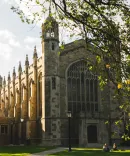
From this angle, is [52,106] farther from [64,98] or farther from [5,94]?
[5,94]

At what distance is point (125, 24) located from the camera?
10.4 meters

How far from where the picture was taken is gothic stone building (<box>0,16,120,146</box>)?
124ft

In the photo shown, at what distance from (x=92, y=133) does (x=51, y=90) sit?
7.39 metres

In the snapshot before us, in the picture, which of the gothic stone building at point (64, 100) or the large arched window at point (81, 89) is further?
the large arched window at point (81, 89)

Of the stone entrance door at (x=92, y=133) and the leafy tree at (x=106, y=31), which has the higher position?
the leafy tree at (x=106, y=31)

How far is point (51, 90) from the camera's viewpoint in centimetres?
3819

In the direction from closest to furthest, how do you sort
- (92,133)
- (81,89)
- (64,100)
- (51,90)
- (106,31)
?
(106,31) < (51,90) < (92,133) < (64,100) < (81,89)

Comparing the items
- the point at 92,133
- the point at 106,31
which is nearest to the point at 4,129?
the point at 92,133

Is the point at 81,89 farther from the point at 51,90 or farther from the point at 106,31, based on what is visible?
the point at 106,31

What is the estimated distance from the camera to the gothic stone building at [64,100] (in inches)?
1489

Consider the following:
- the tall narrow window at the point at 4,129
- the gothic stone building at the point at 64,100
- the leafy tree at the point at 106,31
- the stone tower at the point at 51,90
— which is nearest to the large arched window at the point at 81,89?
the gothic stone building at the point at 64,100

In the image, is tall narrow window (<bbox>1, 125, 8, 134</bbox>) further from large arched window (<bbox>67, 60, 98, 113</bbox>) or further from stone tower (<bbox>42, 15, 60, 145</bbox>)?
large arched window (<bbox>67, 60, 98, 113</bbox>)

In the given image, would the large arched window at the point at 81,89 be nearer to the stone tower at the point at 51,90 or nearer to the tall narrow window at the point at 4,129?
the stone tower at the point at 51,90

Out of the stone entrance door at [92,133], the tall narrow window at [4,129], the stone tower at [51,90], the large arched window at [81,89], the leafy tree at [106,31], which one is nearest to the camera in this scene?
the leafy tree at [106,31]
